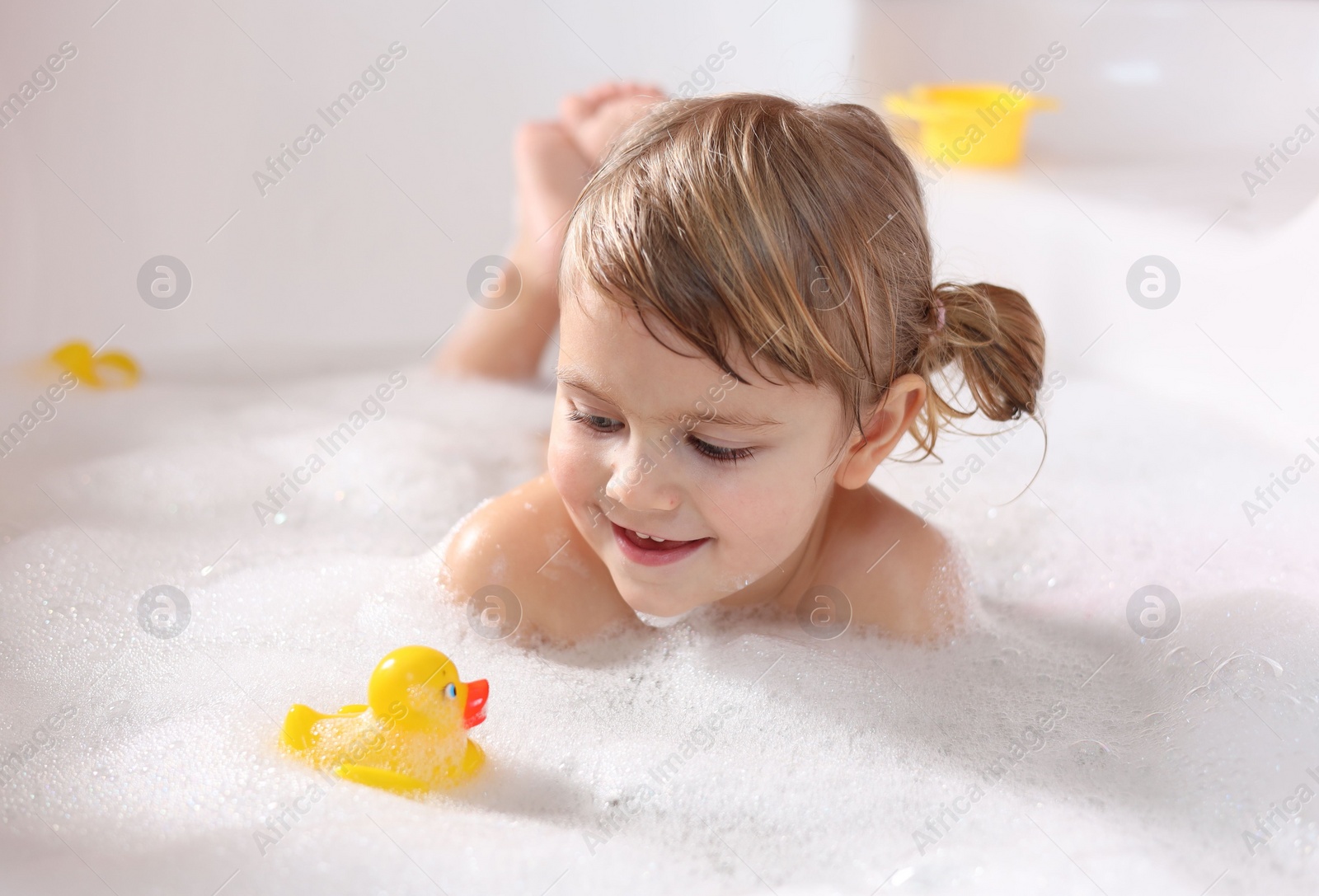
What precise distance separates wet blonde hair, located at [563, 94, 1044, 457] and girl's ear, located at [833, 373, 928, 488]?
0.01 meters

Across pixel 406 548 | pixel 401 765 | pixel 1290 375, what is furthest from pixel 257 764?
pixel 1290 375

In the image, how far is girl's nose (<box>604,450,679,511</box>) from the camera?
87 cm

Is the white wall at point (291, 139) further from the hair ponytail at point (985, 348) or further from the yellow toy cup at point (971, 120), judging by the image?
the hair ponytail at point (985, 348)

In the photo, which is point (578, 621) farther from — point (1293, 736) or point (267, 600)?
point (1293, 736)

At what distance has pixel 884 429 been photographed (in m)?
0.98

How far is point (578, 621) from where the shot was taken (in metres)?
1.11

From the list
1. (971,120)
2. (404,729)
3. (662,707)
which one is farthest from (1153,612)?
(971,120)

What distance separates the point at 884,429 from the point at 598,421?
245 mm

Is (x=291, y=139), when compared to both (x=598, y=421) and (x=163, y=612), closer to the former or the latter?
(x=163, y=612)

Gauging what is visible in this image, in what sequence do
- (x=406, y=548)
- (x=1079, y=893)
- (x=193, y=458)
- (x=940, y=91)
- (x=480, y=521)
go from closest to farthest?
(x=1079, y=893) < (x=480, y=521) < (x=406, y=548) < (x=193, y=458) < (x=940, y=91)

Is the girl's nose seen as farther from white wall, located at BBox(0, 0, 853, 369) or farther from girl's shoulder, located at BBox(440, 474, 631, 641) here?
white wall, located at BBox(0, 0, 853, 369)

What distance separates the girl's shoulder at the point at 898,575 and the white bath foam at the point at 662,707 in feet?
0.09

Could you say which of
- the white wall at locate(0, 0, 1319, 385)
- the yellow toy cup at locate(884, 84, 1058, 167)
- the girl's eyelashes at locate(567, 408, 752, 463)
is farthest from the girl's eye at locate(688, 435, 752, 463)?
the yellow toy cup at locate(884, 84, 1058, 167)

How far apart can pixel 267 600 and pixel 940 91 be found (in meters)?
1.34
